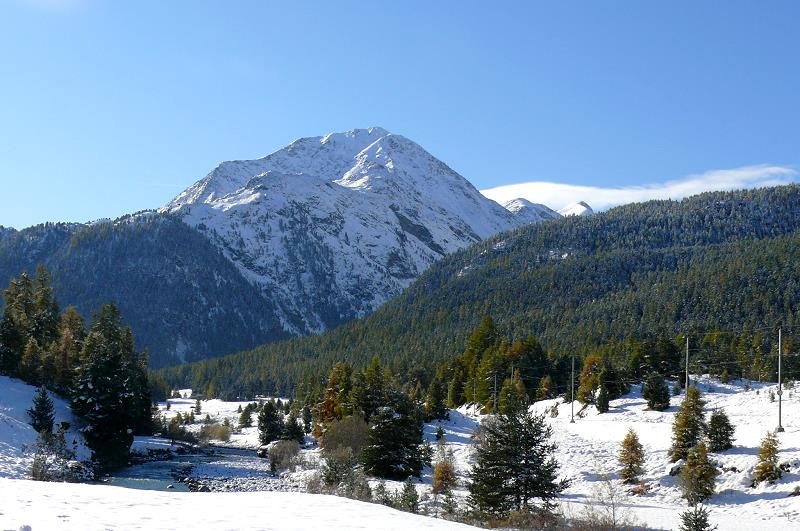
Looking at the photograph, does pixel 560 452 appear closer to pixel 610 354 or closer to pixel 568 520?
pixel 568 520

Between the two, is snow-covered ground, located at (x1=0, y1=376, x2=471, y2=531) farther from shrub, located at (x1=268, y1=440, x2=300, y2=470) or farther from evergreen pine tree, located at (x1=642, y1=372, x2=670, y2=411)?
evergreen pine tree, located at (x1=642, y1=372, x2=670, y2=411)

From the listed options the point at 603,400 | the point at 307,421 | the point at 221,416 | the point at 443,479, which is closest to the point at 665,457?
the point at 443,479

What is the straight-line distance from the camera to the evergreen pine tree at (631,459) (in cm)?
4947

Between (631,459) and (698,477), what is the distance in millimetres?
7356

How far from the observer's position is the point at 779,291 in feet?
488

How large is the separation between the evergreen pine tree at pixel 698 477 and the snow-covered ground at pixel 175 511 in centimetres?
2761

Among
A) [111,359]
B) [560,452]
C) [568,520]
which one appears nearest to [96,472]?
[111,359]

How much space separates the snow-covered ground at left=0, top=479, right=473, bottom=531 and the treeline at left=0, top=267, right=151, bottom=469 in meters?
48.6

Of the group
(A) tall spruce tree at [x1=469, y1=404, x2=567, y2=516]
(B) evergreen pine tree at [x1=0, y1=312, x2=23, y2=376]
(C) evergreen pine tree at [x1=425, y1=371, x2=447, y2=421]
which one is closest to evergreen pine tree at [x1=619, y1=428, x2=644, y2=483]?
(A) tall spruce tree at [x1=469, y1=404, x2=567, y2=516]

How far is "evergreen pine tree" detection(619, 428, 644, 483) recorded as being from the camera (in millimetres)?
49469

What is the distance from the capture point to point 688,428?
A: 163ft

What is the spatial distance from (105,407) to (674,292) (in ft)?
426

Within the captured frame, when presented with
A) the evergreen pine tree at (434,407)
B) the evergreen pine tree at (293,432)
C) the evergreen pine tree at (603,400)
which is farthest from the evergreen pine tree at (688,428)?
the evergreen pine tree at (293,432)

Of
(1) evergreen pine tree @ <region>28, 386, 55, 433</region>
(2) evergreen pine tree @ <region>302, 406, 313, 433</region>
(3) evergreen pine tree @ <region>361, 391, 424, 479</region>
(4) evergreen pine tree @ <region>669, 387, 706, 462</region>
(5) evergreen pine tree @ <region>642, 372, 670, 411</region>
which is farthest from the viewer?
(2) evergreen pine tree @ <region>302, 406, 313, 433</region>
